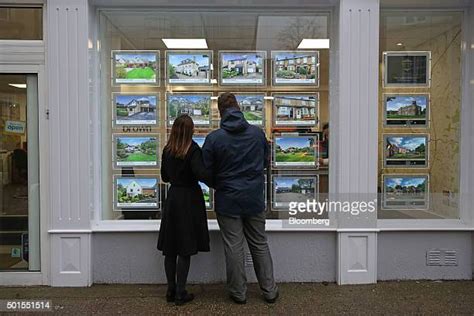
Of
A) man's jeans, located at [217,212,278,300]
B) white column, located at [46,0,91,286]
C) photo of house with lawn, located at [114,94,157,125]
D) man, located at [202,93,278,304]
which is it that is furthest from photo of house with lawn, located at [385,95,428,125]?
white column, located at [46,0,91,286]

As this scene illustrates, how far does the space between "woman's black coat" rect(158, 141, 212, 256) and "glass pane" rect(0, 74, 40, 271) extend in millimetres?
1605

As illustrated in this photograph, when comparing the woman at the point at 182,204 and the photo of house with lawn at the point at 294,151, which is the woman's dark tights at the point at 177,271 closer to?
the woman at the point at 182,204

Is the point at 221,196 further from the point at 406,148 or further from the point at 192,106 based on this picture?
the point at 406,148

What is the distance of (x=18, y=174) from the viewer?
5316mm

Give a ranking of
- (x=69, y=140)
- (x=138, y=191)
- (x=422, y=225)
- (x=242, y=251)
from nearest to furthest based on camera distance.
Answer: (x=242, y=251) < (x=69, y=140) < (x=422, y=225) < (x=138, y=191)

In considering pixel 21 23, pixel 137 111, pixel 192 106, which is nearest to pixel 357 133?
pixel 192 106

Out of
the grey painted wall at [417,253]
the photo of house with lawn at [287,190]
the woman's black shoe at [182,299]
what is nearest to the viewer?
the woman's black shoe at [182,299]

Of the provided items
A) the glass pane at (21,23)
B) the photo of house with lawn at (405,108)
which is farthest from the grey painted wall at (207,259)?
the glass pane at (21,23)

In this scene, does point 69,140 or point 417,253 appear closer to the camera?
point 69,140

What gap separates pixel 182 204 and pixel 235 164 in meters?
0.63

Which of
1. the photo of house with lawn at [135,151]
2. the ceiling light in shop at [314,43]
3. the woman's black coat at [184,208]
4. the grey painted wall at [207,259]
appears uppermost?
the ceiling light in shop at [314,43]

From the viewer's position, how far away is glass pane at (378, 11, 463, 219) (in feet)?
18.4

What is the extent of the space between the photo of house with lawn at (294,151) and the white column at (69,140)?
6.91 feet

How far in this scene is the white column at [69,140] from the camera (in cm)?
508
